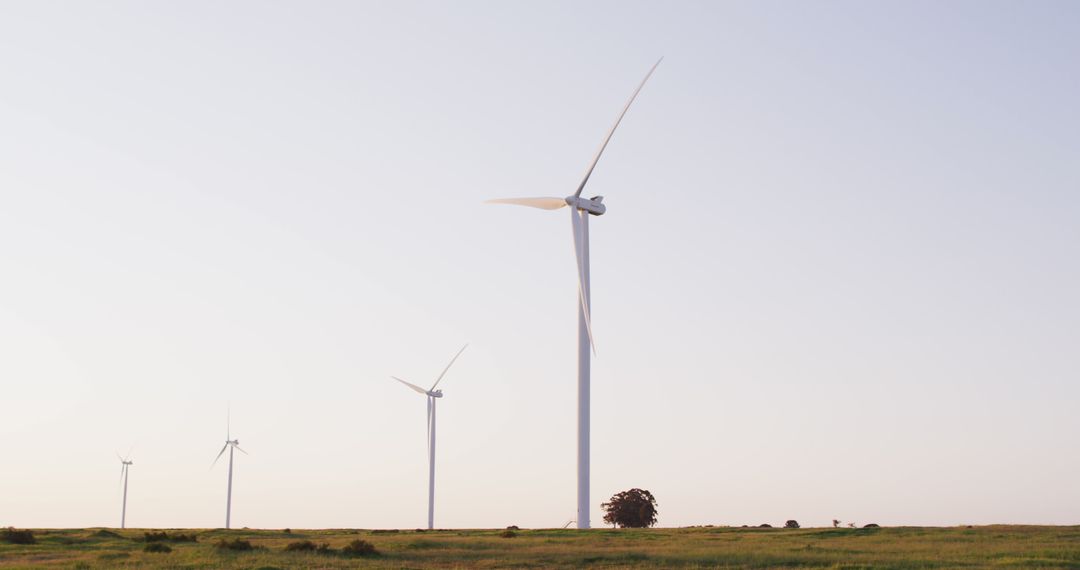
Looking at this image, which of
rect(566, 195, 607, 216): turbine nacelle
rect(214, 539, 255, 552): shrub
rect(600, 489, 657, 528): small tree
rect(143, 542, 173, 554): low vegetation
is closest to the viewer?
rect(143, 542, 173, 554): low vegetation

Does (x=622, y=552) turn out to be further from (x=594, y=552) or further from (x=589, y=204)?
(x=589, y=204)

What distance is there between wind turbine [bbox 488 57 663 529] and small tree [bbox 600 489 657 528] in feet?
208

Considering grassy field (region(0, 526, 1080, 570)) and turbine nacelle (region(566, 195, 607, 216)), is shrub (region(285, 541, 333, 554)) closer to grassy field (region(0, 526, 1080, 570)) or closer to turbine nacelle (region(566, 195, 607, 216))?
grassy field (region(0, 526, 1080, 570))

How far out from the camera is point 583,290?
86250 mm

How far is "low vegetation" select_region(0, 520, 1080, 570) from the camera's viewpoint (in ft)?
183

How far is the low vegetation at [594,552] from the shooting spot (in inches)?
2197

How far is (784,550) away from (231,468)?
110m

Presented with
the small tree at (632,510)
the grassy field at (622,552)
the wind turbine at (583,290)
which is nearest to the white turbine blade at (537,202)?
the wind turbine at (583,290)

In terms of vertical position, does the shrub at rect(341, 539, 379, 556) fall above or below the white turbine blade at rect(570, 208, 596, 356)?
below

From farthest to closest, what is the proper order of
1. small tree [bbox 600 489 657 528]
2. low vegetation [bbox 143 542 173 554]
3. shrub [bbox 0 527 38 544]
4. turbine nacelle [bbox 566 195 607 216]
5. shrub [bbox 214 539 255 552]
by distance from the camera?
small tree [bbox 600 489 657 528]
turbine nacelle [bbox 566 195 607 216]
shrub [bbox 0 527 38 544]
shrub [bbox 214 539 255 552]
low vegetation [bbox 143 542 173 554]

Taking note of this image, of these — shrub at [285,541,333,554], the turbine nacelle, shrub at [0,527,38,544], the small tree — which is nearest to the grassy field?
shrub at [285,541,333,554]

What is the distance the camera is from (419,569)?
53.7 m

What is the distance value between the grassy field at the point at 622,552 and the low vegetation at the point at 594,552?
0.19 feet

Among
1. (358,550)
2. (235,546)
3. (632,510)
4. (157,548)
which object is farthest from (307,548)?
(632,510)
